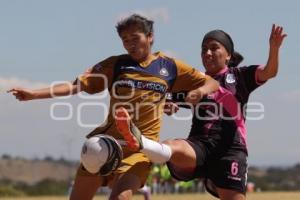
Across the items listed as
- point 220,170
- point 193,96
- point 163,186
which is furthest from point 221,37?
point 163,186

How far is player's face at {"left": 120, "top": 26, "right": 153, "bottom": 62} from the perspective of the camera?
8547 millimetres

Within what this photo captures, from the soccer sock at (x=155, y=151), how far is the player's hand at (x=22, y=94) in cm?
118

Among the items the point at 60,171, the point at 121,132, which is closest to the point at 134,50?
the point at 121,132

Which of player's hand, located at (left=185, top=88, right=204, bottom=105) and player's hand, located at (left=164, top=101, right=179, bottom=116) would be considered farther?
player's hand, located at (left=164, top=101, right=179, bottom=116)

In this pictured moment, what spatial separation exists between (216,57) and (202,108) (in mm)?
645

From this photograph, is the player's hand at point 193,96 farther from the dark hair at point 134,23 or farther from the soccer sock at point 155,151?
the dark hair at point 134,23

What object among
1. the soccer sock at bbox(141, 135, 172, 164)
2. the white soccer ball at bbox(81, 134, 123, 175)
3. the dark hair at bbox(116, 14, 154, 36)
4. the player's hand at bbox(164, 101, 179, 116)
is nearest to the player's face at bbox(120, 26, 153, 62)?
the dark hair at bbox(116, 14, 154, 36)

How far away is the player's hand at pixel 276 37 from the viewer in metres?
9.30

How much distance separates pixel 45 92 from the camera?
329 inches

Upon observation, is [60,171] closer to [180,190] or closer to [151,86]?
[180,190]

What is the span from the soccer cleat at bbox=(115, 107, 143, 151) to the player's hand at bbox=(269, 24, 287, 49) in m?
2.25

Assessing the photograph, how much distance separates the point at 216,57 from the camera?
32.0 feet

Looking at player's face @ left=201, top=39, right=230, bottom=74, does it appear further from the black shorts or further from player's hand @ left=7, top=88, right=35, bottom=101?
player's hand @ left=7, top=88, right=35, bottom=101

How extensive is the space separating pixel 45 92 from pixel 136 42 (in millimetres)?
1040
